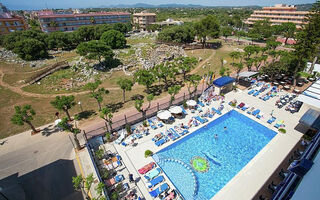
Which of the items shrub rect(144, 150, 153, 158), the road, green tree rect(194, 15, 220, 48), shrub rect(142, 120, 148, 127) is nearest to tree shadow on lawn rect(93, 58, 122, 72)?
the road

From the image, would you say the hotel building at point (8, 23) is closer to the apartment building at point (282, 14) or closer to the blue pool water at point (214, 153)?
the blue pool water at point (214, 153)

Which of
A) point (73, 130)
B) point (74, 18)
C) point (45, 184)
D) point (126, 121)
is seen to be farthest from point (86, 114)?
point (74, 18)

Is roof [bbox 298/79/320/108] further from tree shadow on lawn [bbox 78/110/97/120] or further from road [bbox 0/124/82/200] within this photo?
tree shadow on lawn [bbox 78/110/97/120]

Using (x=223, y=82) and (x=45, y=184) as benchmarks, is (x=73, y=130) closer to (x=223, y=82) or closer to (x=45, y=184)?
(x=45, y=184)

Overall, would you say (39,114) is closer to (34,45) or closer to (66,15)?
(34,45)

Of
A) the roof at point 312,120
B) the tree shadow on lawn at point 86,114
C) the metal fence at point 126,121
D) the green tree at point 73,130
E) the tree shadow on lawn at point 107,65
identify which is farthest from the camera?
the tree shadow on lawn at point 107,65

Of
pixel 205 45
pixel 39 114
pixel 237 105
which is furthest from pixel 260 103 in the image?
pixel 205 45

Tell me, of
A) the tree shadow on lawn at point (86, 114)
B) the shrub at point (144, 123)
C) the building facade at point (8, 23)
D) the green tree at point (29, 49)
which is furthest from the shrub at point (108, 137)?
the building facade at point (8, 23)
